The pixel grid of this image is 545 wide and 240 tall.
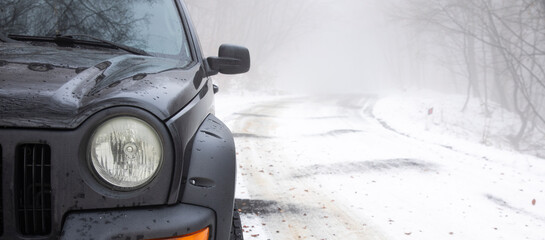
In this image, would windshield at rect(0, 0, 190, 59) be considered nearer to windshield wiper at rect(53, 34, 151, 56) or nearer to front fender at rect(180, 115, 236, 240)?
windshield wiper at rect(53, 34, 151, 56)

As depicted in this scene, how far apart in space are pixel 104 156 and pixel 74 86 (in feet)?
0.95

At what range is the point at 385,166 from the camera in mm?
5797

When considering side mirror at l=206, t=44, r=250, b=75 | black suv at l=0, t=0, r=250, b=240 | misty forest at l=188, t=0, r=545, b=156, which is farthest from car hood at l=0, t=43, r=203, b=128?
misty forest at l=188, t=0, r=545, b=156

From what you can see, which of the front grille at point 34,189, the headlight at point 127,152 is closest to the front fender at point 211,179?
the headlight at point 127,152

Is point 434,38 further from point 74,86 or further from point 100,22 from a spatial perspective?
point 74,86

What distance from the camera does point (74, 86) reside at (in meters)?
1.37

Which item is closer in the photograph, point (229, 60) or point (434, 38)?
point (229, 60)

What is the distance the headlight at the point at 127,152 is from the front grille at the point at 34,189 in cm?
16

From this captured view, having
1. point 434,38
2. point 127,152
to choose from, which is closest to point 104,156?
point 127,152

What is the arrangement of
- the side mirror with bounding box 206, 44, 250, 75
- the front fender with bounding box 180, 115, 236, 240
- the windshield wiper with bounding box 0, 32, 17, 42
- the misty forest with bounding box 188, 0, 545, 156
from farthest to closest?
1. the misty forest with bounding box 188, 0, 545, 156
2. the side mirror with bounding box 206, 44, 250, 75
3. the windshield wiper with bounding box 0, 32, 17, 42
4. the front fender with bounding box 180, 115, 236, 240

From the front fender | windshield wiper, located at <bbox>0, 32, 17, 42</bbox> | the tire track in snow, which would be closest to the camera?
the front fender

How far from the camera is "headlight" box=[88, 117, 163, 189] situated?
1304 millimetres

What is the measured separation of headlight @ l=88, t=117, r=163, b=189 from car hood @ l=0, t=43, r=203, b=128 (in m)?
0.07

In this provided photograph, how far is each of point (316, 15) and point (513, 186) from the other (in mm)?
30005
